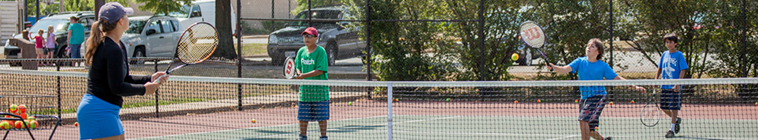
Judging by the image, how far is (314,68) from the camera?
6.56 m

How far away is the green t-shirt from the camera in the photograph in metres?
6.43

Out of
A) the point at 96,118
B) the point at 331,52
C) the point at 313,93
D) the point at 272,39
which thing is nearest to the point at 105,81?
the point at 96,118

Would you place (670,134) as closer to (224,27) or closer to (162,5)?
(224,27)

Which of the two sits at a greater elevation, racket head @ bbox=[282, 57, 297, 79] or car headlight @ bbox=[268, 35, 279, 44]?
car headlight @ bbox=[268, 35, 279, 44]

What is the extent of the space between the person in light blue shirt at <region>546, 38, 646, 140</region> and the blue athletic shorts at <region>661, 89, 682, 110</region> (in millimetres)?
1572

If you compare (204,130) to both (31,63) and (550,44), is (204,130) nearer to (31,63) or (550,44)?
(31,63)

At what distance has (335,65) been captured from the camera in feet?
49.9

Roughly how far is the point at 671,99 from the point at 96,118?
6.29 m

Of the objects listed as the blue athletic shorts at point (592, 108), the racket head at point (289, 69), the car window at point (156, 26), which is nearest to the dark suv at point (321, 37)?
the car window at point (156, 26)

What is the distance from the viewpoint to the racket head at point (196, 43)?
17.1 ft

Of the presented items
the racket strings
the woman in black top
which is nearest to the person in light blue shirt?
the racket strings

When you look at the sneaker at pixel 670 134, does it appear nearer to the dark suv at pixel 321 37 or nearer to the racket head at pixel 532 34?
the racket head at pixel 532 34

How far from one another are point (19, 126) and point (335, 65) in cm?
949

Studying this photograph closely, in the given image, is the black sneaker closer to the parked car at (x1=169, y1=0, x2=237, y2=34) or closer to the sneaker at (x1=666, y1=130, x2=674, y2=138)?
the sneaker at (x1=666, y1=130, x2=674, y2=138)
